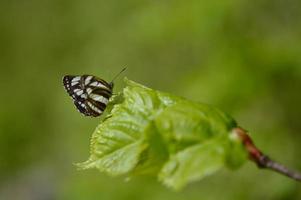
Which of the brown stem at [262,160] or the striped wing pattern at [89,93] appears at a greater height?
the striped wing pattern at [89,93]

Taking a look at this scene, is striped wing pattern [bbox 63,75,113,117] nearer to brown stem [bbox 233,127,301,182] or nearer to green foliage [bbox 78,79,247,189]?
green foliage [bbox 78,79,247,189]

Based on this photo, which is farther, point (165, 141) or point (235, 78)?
point (235, 78)

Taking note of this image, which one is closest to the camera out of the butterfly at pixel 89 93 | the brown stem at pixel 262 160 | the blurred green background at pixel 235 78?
the brown stem at pixel 262 160

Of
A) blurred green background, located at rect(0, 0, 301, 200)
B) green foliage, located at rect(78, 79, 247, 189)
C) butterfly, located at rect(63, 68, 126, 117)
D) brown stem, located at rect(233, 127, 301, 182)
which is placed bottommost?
brown stem, located at rect(233, 127, 301, 182)

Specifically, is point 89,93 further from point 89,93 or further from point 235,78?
point 235,78

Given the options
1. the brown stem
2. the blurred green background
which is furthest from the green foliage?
the blurred green background

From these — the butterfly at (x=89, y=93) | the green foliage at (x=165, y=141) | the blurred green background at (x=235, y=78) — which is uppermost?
the blurred green background at (x=235, y=78)

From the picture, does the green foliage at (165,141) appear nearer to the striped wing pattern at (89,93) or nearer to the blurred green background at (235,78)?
the striped wing pattern at (89,93)

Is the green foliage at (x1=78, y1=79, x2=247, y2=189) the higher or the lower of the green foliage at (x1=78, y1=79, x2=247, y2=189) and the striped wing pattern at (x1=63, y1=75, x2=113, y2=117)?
the lower

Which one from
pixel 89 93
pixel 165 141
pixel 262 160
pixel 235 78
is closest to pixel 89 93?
pixel 89 93

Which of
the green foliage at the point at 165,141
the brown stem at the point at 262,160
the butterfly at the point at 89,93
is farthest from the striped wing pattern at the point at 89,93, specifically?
the brown stem at the point at 262,160
